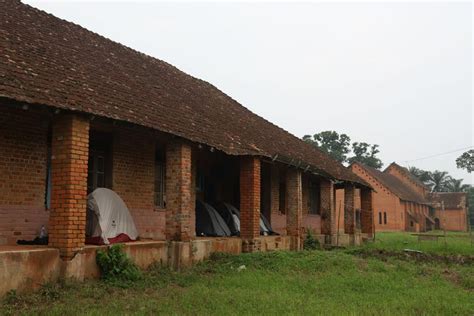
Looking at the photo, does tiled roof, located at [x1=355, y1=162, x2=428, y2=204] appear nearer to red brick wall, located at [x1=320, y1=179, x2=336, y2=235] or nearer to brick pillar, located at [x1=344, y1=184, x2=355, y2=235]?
brick pillar, located at [x1=344, y1=184, x2=355, y2=235]

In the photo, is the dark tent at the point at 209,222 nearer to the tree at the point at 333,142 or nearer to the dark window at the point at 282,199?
the dark window at the point at 282,199

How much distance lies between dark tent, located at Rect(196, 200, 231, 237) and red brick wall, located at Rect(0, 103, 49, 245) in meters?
5.27

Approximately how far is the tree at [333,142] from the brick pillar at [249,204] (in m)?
61.7

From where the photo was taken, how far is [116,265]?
8672 millimetres

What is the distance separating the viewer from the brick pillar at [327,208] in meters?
19.5

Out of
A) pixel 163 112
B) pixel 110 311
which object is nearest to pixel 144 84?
pixel 163 112

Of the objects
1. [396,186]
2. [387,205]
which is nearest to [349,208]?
[387,205]

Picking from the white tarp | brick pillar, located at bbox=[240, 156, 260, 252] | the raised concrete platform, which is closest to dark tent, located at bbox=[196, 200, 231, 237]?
brick pillar, located at bbox=[240, 156, 260, 252]

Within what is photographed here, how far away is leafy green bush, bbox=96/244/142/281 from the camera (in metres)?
8.52

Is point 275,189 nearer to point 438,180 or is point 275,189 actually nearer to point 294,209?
point 294,209

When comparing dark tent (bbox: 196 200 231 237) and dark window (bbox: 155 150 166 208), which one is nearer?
dark window (bbox: 155 150 166 208)

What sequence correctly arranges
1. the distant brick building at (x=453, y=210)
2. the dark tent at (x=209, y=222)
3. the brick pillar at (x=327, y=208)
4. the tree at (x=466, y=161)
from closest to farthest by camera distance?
the dark tent at (x=209, y=222)
the brick pillar at (x=327, y=208)
the distant brick building at (x=453, y=210)
the tree at (x=466, y=161)

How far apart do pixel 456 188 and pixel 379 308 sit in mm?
84698

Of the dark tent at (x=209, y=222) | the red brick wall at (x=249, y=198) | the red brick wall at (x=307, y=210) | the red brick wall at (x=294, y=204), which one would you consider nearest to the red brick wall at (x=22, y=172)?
the dark tent at (x=209, y=222)
